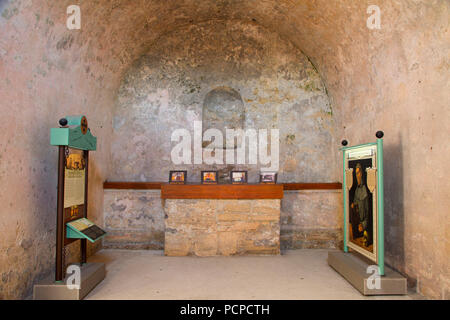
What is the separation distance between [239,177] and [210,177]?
50 centimetres

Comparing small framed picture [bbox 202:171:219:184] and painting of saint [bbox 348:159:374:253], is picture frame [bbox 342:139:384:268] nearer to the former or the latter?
painting of saint [bbox 348:159:374:253]

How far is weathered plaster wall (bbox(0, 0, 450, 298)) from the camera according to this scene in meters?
2.90

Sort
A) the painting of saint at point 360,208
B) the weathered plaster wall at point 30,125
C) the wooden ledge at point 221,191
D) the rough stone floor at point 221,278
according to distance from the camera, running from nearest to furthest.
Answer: the weathered plaster wall at point 30,125 → the rough stone floor at point 221,278 → the painting of saint at point 360,208 → the wooden ledge at point 221,191

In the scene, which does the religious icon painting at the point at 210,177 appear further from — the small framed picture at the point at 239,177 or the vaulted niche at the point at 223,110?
the vaulted niche at the point at 223,110

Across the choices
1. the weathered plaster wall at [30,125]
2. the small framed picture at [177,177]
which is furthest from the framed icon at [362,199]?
the weathered plaster wall at [30,125]

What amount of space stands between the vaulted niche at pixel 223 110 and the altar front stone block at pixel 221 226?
5.47ft

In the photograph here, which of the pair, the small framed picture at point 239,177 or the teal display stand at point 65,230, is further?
the small framed picture at point 239,177

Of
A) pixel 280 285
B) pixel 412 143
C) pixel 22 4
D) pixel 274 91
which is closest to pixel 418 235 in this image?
pixel 412 143

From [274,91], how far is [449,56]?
10.0ft

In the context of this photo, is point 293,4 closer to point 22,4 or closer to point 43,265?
point 22,4

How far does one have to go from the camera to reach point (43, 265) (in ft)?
11.3

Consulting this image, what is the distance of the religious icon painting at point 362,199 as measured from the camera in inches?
130

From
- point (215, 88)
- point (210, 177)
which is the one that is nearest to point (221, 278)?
point (210, 177)

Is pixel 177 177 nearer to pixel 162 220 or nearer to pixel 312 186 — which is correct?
pixel 162 220
